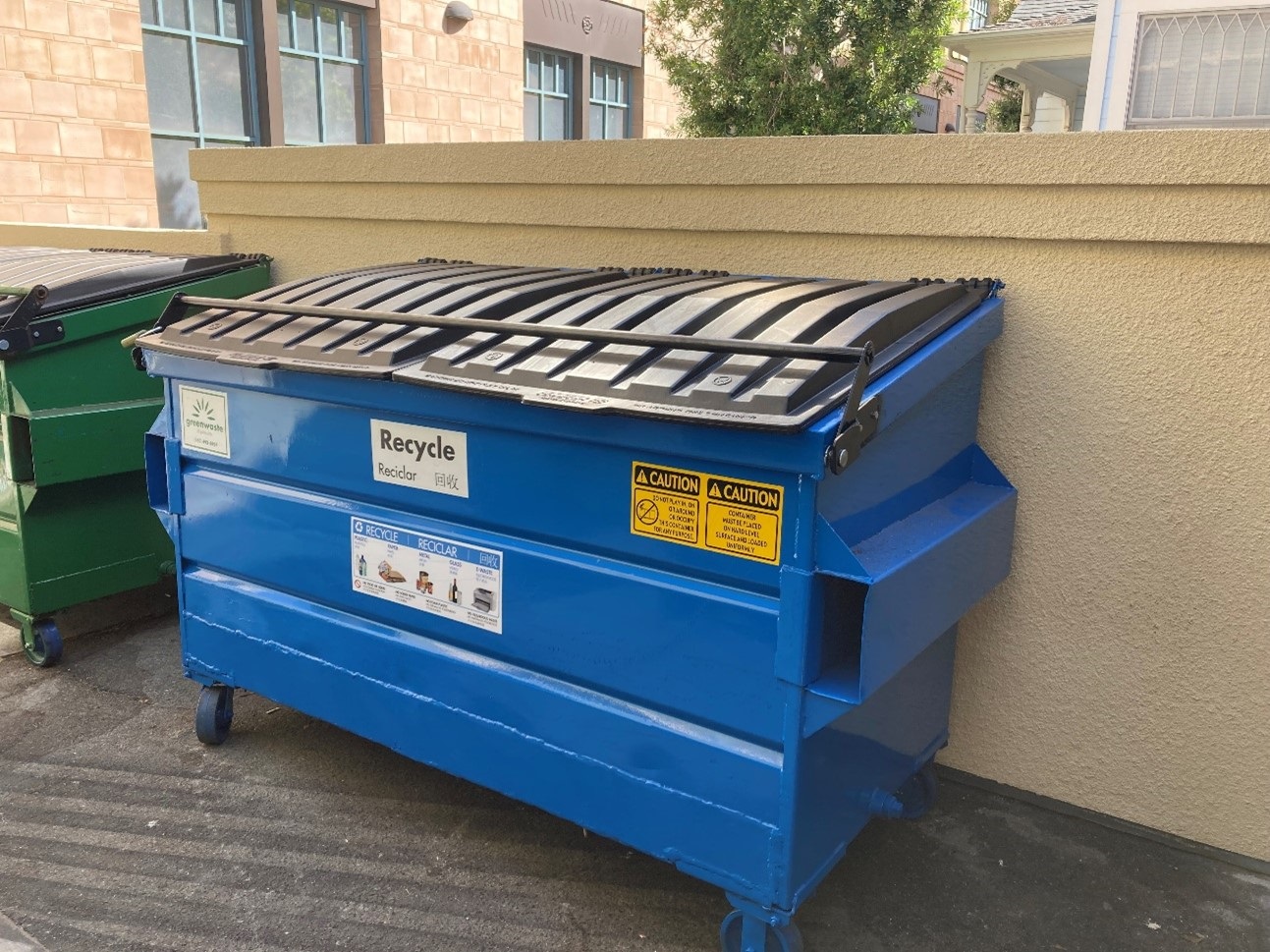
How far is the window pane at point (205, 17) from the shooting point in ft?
29.1

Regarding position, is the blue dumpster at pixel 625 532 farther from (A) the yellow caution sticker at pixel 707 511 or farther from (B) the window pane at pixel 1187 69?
(B) the window pane at pixel 1187 69

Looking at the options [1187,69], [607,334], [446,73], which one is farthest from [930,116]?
Answer: [607,334]

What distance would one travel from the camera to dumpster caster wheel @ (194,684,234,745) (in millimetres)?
3141

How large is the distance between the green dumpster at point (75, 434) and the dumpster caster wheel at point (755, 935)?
2744 millimetres

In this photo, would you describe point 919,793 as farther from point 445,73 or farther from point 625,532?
point 445,73

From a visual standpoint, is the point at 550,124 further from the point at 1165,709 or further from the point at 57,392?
the point at 1165,709

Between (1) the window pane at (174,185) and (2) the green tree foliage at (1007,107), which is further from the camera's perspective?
(2) the green tree foliage at (1007,107)

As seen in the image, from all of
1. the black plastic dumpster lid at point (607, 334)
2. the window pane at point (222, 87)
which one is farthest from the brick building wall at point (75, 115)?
the black plastic dumpster lid at point (607, 334)

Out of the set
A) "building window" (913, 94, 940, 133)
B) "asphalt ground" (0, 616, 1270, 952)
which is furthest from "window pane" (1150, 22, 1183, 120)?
"building window" (913, 94, 940, 133)

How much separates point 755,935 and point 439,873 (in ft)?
2.83

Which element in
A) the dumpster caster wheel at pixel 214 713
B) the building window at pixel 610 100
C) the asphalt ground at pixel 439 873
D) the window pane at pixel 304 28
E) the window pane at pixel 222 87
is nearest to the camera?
the asphalt ground at pixel 439 873

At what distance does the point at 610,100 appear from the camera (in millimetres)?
14414

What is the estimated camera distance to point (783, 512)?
6.22 ft

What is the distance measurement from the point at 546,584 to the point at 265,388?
98 cm
